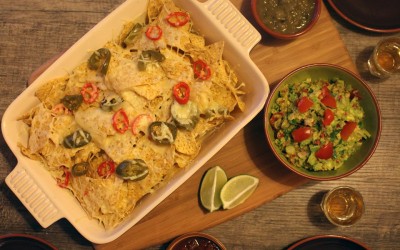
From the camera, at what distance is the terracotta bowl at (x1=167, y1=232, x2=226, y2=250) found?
9.52 ft

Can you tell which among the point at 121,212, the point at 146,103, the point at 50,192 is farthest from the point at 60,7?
the point at 121,212

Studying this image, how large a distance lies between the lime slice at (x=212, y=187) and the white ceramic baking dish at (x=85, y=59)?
0.84ft

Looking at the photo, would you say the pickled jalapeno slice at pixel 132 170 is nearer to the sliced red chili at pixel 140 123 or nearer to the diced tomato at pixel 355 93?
the sliced red chili at pixel 140 123

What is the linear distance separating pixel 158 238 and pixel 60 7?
194 centimetres

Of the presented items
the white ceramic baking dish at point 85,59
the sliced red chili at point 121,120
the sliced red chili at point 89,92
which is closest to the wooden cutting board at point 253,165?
the white ceramic baking dish at point 85,59

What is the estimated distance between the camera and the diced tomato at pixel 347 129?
2.80 metres

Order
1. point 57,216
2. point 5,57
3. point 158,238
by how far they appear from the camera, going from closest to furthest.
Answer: point 57,216 < point 158,238 < point 5,57

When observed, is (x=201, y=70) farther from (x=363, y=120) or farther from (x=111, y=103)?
(x=363, y=120)

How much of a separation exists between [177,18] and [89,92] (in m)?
0.77

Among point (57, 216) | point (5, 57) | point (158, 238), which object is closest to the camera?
point (57, 216)

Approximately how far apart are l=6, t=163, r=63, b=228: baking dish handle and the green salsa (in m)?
1.94

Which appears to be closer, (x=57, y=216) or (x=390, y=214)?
(x=57, y=216)

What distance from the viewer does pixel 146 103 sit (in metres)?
2.72

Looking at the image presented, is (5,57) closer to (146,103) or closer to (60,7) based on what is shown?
(60,7)
